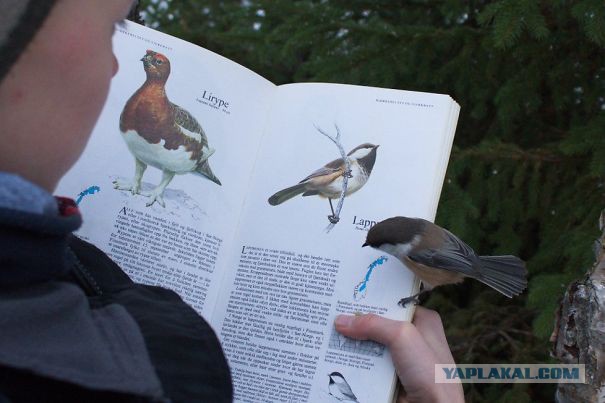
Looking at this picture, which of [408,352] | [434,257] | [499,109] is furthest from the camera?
[499,109]

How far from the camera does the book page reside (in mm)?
1229

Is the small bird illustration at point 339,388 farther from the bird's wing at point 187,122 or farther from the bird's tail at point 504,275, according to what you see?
the bird's wing at point 187,122

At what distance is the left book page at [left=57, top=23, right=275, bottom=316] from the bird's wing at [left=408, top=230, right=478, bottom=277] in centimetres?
40

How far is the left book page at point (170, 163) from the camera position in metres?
1.29

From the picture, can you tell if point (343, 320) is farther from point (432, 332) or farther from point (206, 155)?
point (206, 155)

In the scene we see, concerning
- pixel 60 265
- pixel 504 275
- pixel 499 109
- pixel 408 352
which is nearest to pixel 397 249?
pixel 408 352

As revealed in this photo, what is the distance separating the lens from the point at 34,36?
648mm

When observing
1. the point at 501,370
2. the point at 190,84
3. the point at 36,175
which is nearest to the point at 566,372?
the point at 501,370

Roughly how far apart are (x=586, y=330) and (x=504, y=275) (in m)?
0.20

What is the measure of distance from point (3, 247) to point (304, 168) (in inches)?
32.9

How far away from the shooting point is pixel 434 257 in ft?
4.27

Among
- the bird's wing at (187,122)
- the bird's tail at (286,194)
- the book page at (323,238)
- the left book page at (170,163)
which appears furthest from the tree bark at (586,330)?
the bird's wing at (187,122)

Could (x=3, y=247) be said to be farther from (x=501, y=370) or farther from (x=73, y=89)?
(x=501, y=370)

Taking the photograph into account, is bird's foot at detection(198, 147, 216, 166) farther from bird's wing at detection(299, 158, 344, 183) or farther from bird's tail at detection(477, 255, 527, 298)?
bird's tail at detection(477, 255, 527, 298)
